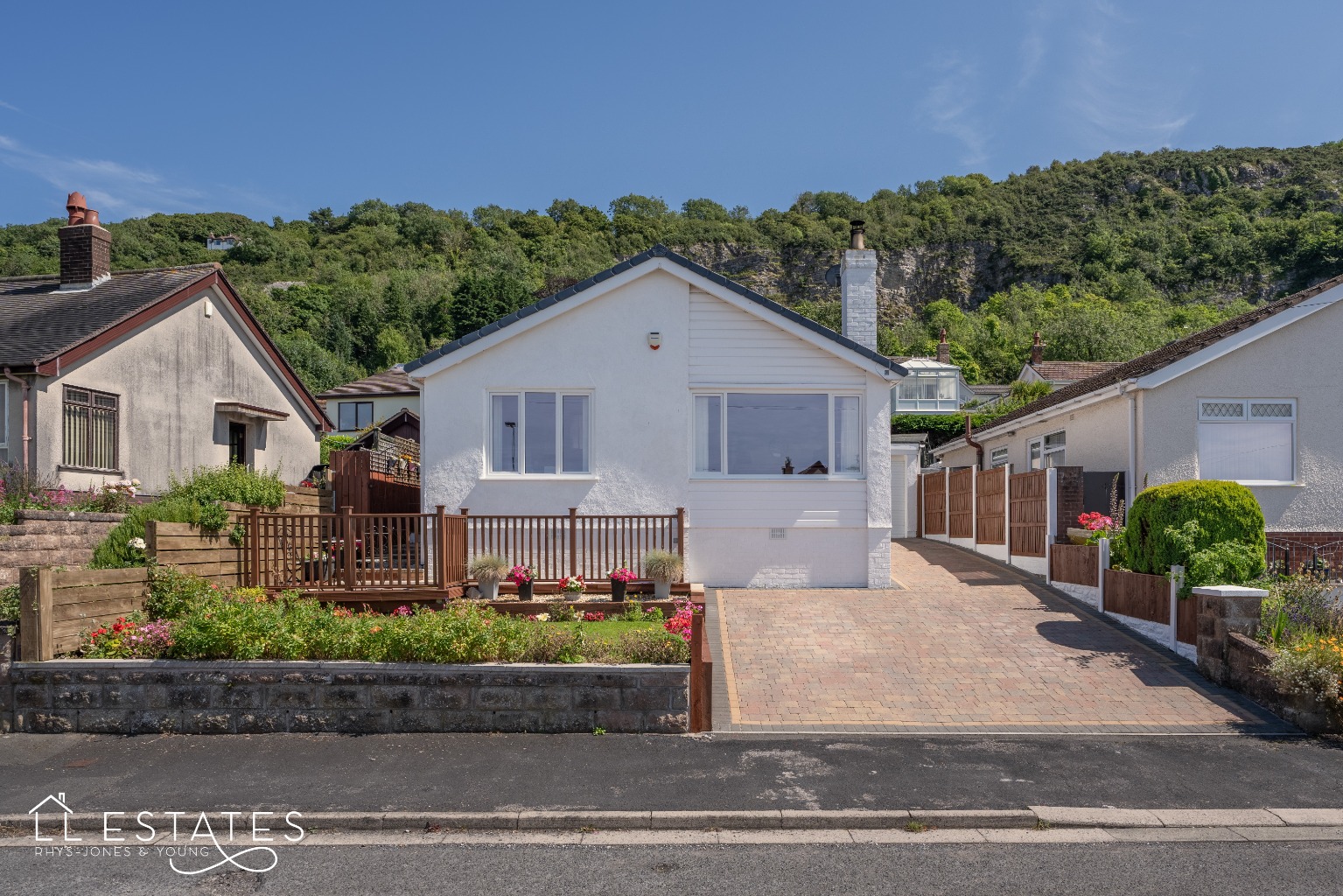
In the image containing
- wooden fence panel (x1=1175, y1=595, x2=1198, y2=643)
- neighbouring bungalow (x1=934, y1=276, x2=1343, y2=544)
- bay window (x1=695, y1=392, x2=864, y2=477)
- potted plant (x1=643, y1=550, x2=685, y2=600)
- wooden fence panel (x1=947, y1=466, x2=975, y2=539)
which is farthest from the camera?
wooden fence panel (x1=947, y1=466, x2=975, y2=539)

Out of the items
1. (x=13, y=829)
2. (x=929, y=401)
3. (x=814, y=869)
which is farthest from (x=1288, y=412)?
(x=929, y=401)

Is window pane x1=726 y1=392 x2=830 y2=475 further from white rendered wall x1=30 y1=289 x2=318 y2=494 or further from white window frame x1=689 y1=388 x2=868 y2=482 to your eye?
white rendered wall x1=30 y1=289 x2=318 y2=494

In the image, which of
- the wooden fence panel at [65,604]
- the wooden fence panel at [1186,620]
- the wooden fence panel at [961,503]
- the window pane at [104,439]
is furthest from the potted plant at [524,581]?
the wooden fence panel at [961,503]

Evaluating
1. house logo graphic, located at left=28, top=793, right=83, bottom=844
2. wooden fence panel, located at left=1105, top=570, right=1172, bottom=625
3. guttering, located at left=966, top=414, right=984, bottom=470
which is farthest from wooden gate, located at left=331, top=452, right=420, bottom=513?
guttering, located at left=966, top=414, right=984, bottom=470

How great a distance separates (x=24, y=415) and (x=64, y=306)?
439cm

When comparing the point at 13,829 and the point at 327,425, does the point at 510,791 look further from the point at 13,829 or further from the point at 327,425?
the point at 327,425

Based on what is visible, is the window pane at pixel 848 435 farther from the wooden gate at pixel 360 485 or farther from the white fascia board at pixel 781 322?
the wooden gate at pixel 360 485

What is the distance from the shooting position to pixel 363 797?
7.09 metres

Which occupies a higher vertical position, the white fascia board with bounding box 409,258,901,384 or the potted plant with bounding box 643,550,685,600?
the white fascia board with bounding box 409,258,901,384

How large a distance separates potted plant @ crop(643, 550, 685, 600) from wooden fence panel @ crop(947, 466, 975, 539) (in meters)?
9.35

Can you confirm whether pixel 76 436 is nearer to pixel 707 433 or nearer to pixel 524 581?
pixel 524 581

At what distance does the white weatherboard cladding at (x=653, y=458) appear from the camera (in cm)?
1543

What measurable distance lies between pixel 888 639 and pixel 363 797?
23.6ft

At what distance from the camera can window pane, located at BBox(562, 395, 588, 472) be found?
15.6 meters
